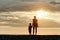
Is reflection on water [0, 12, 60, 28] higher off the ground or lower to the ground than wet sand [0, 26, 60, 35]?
higher

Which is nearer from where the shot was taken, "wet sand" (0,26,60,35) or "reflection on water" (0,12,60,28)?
"wet sand" (0,26,60,35)

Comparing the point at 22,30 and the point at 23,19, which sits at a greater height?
the point at 23,19

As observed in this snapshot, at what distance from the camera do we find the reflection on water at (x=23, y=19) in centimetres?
1258

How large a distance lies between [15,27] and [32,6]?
4.98m

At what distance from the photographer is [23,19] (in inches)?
541

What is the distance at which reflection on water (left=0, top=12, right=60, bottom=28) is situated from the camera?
41.3ft

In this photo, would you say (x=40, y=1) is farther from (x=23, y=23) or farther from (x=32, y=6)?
(x=23, y=23)

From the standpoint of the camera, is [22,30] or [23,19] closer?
[22,30]

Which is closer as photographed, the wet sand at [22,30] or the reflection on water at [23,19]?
the wet sand at [22,30]

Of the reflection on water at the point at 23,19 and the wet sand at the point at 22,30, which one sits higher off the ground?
the reflection on water at the point at 23,19

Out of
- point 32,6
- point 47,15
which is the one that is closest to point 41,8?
point 32,6

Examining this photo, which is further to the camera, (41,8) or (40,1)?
(40,1)

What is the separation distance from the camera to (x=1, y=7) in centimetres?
1644
